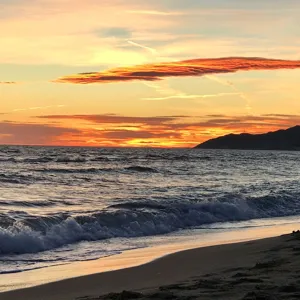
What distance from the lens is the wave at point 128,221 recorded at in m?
12.8

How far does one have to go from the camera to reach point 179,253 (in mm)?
11898

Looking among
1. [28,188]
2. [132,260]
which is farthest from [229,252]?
[28,188]

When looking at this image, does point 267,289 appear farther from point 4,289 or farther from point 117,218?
point 117,218

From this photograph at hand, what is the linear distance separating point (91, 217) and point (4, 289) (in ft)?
24.0

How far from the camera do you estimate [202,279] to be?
8.24 metres

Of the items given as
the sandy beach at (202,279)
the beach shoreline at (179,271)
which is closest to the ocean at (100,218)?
the beach shoreline at (179,271)

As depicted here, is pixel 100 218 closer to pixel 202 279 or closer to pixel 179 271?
pixel 179 271

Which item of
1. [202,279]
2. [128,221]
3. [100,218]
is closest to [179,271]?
[202,279]

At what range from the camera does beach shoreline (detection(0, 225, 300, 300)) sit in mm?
8016

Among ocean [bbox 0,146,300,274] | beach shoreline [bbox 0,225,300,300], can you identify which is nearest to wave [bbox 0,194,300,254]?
ocean [bbox 0,146,300,274]

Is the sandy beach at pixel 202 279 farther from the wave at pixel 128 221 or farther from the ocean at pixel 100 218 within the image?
the wave at pixel 128 221

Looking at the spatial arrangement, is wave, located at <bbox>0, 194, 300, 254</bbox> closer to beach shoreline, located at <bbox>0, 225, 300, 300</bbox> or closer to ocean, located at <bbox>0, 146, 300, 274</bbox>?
ocean, located at <bbox>0, 146, 300, 274</bbox>

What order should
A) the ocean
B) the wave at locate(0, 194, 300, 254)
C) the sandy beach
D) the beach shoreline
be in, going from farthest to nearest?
1. the wave at locate(0, 194, 300, 254)
2. the ocean
3. the beach shoreline
4. the sandy beach

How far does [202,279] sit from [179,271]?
1.77m
